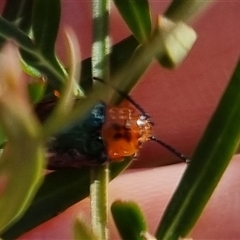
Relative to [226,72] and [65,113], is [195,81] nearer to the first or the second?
[226,72]

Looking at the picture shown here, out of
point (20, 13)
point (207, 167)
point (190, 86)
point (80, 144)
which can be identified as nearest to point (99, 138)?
point (80, 144)

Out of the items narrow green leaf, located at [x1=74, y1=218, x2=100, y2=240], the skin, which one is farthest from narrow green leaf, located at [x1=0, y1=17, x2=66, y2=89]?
the skin

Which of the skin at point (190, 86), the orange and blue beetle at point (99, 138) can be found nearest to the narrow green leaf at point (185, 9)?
the orange and blue beetle at point (99, 138)

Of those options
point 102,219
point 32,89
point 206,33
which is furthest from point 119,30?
point 102,219

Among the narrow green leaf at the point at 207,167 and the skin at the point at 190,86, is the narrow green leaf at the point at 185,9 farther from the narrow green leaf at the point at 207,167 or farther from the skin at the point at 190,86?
the skin at the point at 190,86

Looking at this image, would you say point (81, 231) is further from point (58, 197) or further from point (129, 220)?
point (58, 197)
